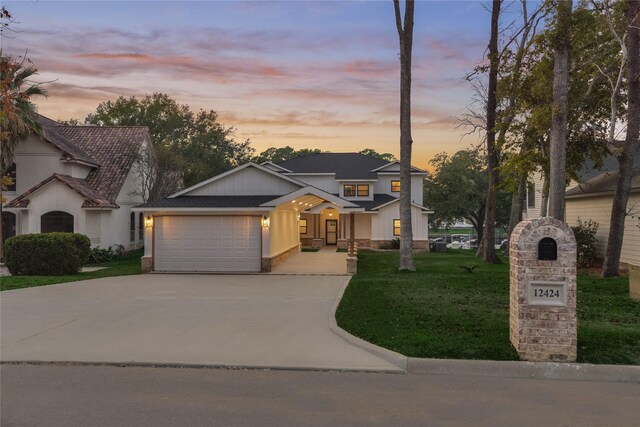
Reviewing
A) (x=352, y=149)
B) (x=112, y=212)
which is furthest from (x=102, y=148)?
(x=352, y=149)

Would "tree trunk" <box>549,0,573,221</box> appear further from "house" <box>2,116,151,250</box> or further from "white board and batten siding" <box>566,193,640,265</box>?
"house" <box>2,116,151,250</box>

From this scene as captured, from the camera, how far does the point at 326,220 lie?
34688mm

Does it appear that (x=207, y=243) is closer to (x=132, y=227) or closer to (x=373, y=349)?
(x=132, y=227)

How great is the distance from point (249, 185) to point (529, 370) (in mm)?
14627

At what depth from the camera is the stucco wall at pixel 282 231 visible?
1875 cm

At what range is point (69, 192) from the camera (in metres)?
23.2

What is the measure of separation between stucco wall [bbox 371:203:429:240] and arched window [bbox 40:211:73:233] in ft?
58.5

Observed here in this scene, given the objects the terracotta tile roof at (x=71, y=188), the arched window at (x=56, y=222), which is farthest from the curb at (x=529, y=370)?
the arched window at (x=56, y=222)

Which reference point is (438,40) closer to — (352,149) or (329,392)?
(329,392)

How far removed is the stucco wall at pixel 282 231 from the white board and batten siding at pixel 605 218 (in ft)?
42.7

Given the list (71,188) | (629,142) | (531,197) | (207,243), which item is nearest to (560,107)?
(629,142)

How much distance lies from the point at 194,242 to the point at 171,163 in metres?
13.0

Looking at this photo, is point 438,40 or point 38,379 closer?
point 38,379

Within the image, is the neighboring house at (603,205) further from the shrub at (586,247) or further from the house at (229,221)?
the house at (229,221)
